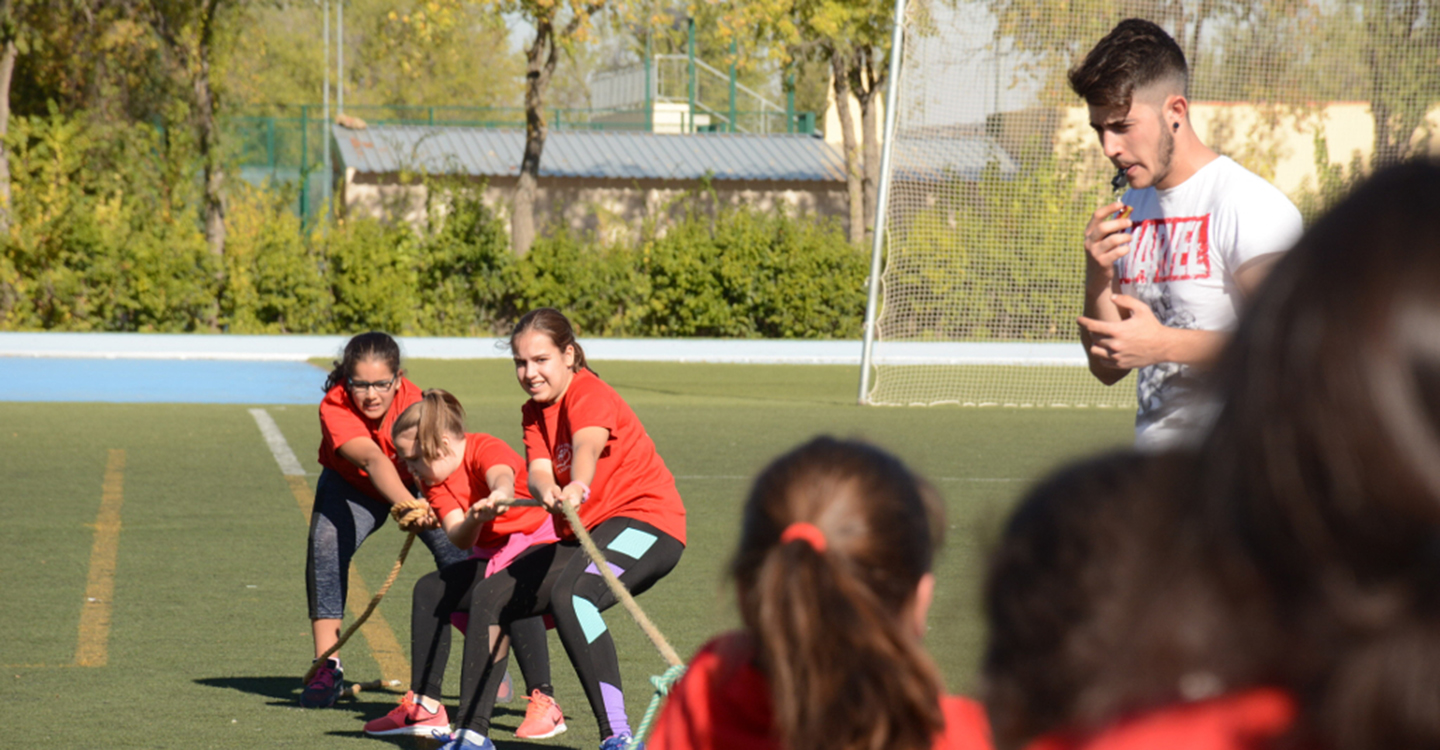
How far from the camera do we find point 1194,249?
330 cm

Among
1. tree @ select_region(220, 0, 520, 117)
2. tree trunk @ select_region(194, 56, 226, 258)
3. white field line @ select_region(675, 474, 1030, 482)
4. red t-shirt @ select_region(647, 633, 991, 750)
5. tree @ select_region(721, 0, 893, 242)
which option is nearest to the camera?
red t-shirt @ select_region(647, 633, 991, 750)

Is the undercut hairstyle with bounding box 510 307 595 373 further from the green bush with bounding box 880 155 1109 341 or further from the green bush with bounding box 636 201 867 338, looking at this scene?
the green bush with bounding box 636 201 867 338

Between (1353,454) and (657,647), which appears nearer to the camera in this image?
(1353,454)

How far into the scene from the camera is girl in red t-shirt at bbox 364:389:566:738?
4656 mm

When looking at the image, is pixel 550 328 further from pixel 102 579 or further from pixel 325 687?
pixel 102 579

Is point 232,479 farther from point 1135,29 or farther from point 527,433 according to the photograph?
point 1135,29

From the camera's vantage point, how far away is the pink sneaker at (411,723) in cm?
463

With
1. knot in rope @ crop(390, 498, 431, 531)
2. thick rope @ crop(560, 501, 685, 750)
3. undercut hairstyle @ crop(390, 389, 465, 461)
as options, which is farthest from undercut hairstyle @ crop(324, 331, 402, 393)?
thick rope @ crop(560, 501, 685, 750)

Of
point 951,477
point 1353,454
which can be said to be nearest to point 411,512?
point 1353,454

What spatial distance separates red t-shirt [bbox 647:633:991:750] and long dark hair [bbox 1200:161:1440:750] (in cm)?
98

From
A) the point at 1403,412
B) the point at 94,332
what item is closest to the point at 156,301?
the point at 94,332

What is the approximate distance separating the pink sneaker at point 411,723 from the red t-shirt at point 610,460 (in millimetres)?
757

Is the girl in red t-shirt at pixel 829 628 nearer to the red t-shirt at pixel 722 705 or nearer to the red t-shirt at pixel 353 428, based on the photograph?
the red t-shirt at pixel 722 705

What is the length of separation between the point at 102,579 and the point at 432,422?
3.00 metres
